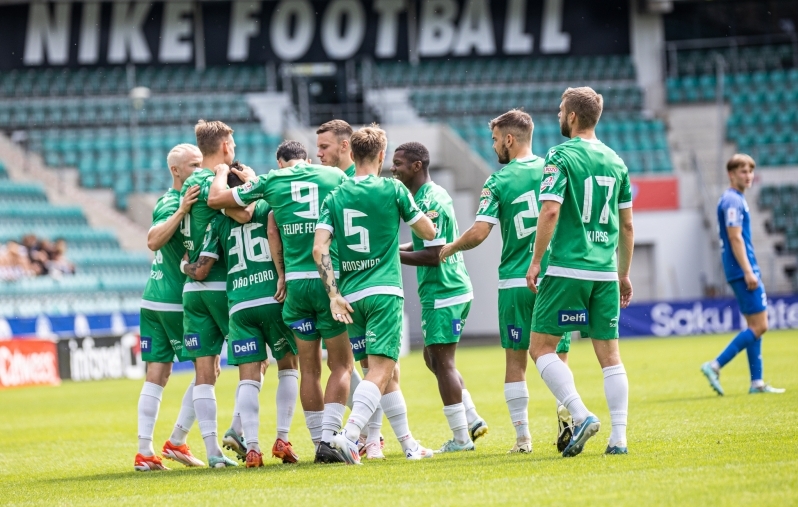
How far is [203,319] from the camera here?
8047mm

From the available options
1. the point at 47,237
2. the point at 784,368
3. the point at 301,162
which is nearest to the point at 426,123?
the point at 47,237

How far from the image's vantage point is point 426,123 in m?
33.4

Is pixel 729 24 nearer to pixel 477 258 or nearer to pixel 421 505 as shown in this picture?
pixel 477 258

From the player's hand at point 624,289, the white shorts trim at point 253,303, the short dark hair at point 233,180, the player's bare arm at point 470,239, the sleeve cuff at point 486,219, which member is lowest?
the white shorts trim at point 253,303

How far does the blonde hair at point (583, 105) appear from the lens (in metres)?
7.17

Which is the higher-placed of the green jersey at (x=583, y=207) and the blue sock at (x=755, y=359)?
the green jersey at (x=583, y=207)

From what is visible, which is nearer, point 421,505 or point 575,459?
point 421,505

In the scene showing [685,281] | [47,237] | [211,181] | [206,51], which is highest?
[206,51]

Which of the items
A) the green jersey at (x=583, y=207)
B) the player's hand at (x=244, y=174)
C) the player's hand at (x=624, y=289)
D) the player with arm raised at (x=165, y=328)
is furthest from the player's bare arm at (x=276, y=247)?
the player's hand at (x=624, y=289)

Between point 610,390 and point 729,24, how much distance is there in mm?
34589

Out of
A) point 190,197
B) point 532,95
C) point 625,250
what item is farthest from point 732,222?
point 532,95

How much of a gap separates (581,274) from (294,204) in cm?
198

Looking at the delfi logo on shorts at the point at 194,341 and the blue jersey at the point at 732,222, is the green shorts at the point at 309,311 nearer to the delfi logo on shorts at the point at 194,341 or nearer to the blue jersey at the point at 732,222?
the delfi logo on shorts at the point at 194,341

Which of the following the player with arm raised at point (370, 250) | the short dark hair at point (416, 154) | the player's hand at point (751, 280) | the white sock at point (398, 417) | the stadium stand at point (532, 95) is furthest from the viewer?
the stadium stand at point (532, 95)
